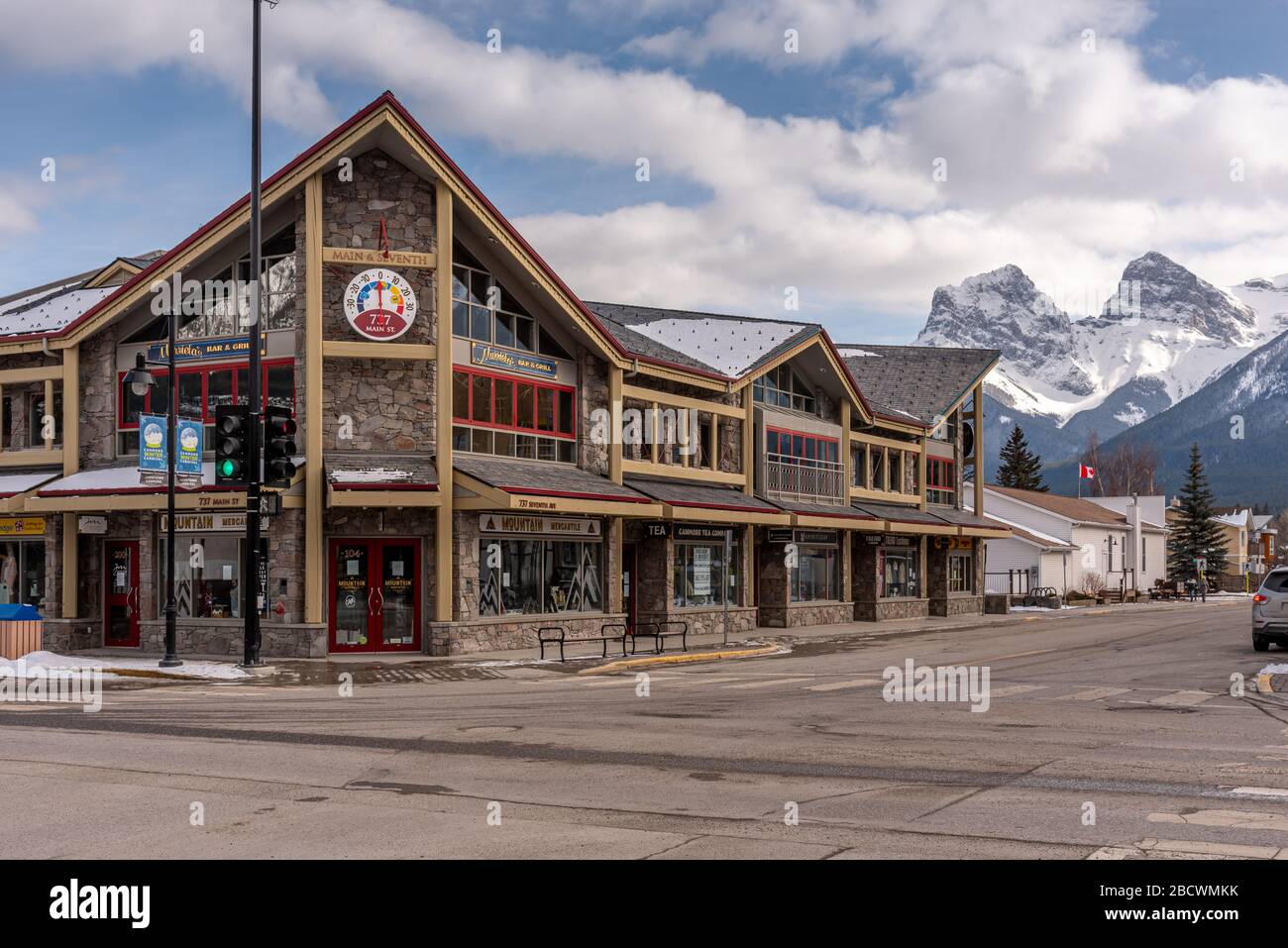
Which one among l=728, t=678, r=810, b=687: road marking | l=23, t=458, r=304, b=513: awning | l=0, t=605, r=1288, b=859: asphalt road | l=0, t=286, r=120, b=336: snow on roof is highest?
l=0, t=286, r=120, b=336: snow on roof

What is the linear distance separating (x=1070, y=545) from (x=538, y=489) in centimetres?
5110

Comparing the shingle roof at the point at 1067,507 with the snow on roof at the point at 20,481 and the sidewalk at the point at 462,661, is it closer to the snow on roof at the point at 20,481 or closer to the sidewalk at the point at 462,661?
the sidewalk at the point at 462,661

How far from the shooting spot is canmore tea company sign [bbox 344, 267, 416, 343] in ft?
85.7

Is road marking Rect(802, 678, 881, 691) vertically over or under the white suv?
under

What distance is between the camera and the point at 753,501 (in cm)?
3584

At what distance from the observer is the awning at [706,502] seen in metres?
31.3

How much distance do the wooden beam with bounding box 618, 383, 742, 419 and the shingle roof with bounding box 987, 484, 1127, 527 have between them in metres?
41.2

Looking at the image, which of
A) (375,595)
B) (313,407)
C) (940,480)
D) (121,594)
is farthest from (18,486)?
(940,480)

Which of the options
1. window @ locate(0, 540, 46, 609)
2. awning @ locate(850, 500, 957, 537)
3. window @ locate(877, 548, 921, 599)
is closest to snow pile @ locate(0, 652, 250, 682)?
window @ locate(0, 540, 46, 609)

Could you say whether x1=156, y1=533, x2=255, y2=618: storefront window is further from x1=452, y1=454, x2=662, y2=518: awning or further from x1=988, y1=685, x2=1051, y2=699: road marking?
x1=988, y1=685, x2=1051, y2=699: road marking

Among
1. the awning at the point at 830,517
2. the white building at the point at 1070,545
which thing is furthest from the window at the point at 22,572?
the white building at the point at 1070,545

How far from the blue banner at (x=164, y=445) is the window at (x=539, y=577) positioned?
6180 millimetres

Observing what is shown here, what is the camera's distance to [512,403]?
29016 millimetres
